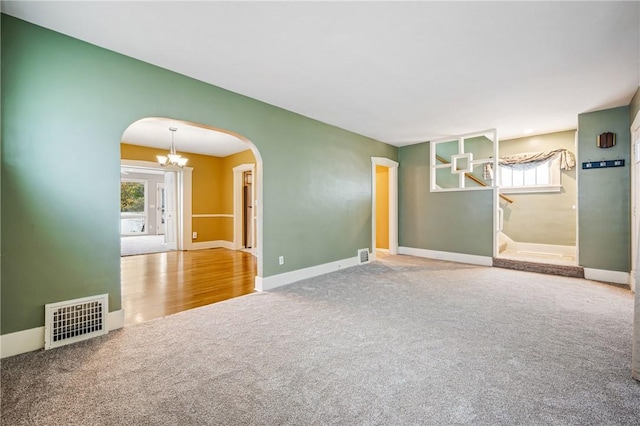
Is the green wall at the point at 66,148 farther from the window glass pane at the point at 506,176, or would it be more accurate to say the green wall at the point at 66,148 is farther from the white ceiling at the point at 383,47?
the window glass pane at the point at 506,176

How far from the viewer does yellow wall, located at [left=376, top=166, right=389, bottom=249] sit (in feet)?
22.7

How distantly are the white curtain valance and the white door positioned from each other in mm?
7847

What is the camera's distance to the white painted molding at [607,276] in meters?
3.94

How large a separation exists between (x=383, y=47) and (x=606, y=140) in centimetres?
407

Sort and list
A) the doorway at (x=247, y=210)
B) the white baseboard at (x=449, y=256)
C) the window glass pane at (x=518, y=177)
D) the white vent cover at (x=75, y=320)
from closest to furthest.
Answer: the white vent cover at (x=75, y=320), the white baseboard at (x=449, y=256), the window glass pane at (x=518, y=177), the doorway at (x=247, y=210)

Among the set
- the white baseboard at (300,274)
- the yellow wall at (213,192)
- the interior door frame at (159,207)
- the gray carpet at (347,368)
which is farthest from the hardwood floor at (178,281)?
the interior door frame at (159,207)

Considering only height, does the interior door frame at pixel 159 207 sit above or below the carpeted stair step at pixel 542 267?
above

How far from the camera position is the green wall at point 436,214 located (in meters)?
5.30

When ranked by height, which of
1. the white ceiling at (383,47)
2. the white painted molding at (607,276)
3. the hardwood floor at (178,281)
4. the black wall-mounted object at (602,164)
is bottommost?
the hardwood floor at (178,281)

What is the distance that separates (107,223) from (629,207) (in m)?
6.57

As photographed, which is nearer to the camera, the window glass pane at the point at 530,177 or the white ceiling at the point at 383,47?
the white ceiling at the point at 383,47

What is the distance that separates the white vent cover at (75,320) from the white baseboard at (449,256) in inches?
222

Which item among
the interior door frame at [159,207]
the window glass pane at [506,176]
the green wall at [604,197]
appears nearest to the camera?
the green wall at [604,197]

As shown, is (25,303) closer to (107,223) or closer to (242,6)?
(107,223)
